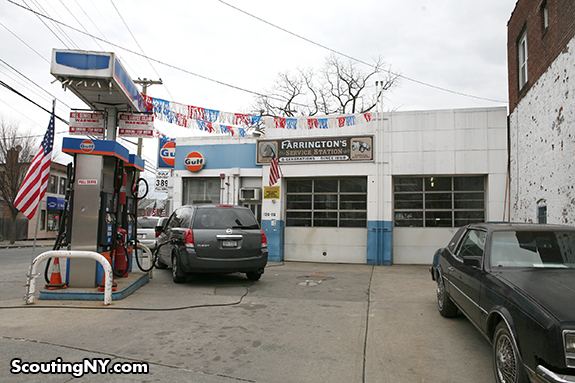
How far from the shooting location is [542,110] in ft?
32.3

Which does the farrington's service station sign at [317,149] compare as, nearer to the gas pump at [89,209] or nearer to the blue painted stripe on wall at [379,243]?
the blue painted stripe on wall at [379,243]

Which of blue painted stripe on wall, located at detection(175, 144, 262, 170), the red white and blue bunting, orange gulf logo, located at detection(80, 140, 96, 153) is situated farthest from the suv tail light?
blue painted stripe on wall, located at detection(175, 144, 262, 170)

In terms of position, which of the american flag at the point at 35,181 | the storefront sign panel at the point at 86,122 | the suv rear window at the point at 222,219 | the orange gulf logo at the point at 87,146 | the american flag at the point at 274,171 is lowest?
the suv rear window at the point at 222,219

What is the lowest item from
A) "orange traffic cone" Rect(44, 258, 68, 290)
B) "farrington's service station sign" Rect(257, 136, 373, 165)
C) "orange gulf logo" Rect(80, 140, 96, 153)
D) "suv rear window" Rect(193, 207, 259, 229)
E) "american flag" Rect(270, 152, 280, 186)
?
"orange traffic cone" Rect(44, 258, 68, 290)

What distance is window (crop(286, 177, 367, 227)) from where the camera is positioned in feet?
47.2

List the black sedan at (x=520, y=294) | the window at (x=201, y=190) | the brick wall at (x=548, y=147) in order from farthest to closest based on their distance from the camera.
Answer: the window at (x=201, y=190), the brick wall at (x=548, y=147), the black sedan at (x=520, y=294)

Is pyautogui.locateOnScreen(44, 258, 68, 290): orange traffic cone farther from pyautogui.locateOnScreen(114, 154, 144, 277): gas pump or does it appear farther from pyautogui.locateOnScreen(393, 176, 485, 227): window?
pyautogui.locateOnScreen(393, 176, 485, 227): window

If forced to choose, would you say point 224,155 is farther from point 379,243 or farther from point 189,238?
point 189,238

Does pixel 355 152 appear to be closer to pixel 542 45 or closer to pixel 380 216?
pixel 380 216

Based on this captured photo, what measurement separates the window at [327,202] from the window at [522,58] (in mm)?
5507

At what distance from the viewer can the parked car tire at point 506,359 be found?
3.33 m

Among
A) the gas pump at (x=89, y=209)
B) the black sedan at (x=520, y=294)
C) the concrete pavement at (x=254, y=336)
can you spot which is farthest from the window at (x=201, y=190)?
the black sedan at (x=520, y=294)

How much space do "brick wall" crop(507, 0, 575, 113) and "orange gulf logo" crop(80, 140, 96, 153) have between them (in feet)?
31.2

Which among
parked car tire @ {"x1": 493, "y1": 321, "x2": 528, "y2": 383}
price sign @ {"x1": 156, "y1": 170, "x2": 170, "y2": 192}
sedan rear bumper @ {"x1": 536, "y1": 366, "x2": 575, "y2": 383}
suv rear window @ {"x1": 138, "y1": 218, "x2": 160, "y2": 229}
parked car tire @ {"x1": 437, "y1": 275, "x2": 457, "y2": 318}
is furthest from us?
price sign @ {"x1": 156, "y1": 170, "x2": 170, "y2": 192}
